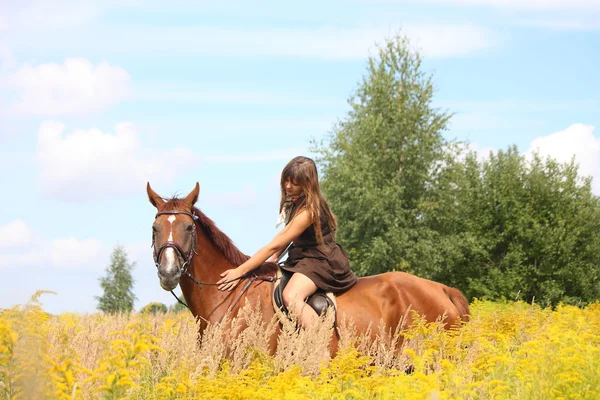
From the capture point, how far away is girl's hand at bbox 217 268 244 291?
25.7ft

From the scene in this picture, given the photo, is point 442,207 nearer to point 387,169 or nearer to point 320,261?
point 387,169

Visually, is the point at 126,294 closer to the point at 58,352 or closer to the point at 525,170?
the point at 525,170

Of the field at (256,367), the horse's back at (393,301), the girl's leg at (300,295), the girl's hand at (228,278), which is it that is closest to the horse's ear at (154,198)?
the girl's hand at (228,278)

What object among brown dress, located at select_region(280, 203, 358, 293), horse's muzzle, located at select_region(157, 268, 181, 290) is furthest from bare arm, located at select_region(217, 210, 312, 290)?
horse's muzzle, located at select_region(157, 268, 181, 290)

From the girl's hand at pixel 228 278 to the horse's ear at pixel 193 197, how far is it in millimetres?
858

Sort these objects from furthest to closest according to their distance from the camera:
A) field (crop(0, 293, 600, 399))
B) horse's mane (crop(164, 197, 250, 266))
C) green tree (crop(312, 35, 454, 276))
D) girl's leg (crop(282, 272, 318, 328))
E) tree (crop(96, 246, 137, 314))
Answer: tree (crop(96, 246, 137, 314)) → green tree (crop(312, 35, 454, 276)) → horse's mane (crop(164, 197, 250, 266)) → girl's leg (crop(282, 272, 318, 328)) → field (crop(0, 293, 600, 399))

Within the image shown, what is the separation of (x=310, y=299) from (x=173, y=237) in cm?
171

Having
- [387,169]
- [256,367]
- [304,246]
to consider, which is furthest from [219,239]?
[387,169]

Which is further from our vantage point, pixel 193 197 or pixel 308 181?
pixel 308 181

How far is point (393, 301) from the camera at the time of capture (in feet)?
28.1

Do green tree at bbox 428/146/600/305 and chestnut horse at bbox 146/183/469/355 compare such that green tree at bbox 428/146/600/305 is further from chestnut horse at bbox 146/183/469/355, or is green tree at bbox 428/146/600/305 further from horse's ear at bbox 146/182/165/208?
horse's ear at bbox 146/182/165/208

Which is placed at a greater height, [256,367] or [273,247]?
[273,247]

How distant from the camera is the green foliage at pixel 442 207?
3419 centimetres

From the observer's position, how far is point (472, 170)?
128 feet
